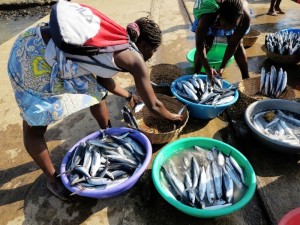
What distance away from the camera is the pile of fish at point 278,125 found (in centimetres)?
334

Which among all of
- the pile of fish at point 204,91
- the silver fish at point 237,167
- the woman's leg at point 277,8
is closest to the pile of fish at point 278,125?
the pile of fish at point 204,91

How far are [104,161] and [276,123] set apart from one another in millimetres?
2304

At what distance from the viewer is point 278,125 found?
11.5 ft

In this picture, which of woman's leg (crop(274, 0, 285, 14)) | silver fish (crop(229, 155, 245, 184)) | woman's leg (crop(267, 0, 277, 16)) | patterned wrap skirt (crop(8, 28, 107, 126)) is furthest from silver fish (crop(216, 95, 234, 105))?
woman's leg (crop(274, 0, 285, 14))

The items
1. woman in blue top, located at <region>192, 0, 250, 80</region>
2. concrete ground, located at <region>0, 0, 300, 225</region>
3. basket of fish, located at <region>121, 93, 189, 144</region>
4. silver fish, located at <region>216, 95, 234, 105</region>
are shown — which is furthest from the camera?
silver fish, located at <region>216, 95, 234, 105</region>

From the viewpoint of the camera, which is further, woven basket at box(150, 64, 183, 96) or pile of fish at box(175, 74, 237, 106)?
woven basket at box(150, 64, 183, 96)

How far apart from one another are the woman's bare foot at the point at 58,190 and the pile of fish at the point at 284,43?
170 inches

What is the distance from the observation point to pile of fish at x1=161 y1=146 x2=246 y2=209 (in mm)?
2562

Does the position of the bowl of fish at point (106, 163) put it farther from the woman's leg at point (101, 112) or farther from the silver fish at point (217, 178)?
the silver fish at point (217, 178)

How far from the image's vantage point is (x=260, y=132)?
127 inches

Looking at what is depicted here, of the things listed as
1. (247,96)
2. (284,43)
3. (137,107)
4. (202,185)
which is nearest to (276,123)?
(247,96)

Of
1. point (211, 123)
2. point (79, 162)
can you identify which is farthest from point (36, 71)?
point (211, 123)

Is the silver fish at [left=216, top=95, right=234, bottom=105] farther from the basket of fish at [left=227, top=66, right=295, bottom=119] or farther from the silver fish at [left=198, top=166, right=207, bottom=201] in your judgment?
the silver fish at [left=198, top=166, right=207, bottom=201]

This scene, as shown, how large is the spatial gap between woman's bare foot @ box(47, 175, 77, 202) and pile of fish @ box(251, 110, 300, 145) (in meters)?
2.37
